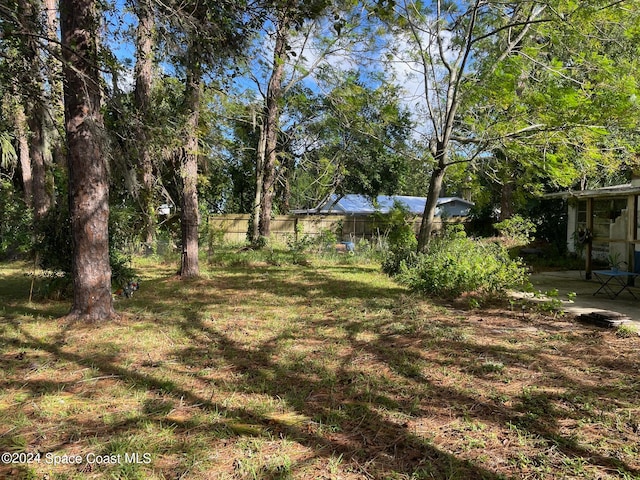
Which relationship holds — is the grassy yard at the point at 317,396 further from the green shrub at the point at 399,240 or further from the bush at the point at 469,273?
the green shrub at the point at 399,240

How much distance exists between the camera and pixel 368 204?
26859mm

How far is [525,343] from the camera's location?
458 cm

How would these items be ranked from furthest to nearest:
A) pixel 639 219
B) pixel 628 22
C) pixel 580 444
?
pixel 639 219 < pixel 628 22 < pixel 580 444

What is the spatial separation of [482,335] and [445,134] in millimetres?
4921

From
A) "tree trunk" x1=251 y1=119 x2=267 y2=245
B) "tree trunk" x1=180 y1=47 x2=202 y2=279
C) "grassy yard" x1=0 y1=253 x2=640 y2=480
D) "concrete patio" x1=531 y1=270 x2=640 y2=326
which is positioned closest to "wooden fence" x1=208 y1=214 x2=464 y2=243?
"tree trunk" x1=251 y1=119 x2=267 y2=245

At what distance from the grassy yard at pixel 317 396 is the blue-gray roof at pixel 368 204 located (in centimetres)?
1900

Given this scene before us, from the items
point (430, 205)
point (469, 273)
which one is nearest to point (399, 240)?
point (430, 205)

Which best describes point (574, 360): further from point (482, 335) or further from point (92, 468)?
point (92, 468)

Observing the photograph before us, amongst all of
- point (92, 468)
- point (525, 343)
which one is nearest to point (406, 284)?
point (525, 343)

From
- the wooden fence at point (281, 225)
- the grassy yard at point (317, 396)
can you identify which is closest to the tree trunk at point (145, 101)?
the grassy yard at point (317, 396)

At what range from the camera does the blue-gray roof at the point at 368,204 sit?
24736 millimetres

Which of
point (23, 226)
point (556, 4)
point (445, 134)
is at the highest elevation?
point (556, 4)

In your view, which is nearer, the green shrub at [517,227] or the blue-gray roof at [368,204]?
the green shrub at [517,227]

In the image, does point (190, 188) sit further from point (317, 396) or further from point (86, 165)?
point (317, 396)
